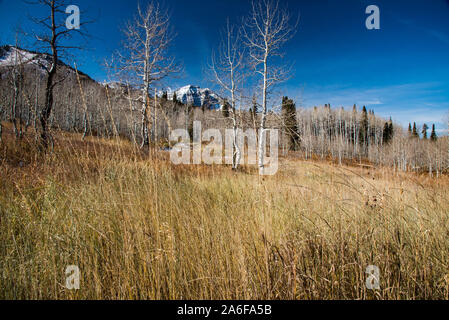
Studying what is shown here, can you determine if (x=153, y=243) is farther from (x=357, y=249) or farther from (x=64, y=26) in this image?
(x=64, y=26)

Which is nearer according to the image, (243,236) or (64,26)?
(243,236)

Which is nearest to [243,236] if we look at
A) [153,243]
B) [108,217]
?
[153,243]

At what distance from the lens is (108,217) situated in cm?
188

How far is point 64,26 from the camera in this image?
7.09m

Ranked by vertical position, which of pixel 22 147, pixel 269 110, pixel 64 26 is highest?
pixel 64 26

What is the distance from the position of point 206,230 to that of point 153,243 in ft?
1.69

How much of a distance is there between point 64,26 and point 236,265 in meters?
10.9

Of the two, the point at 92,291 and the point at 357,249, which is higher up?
the point at 357,249
